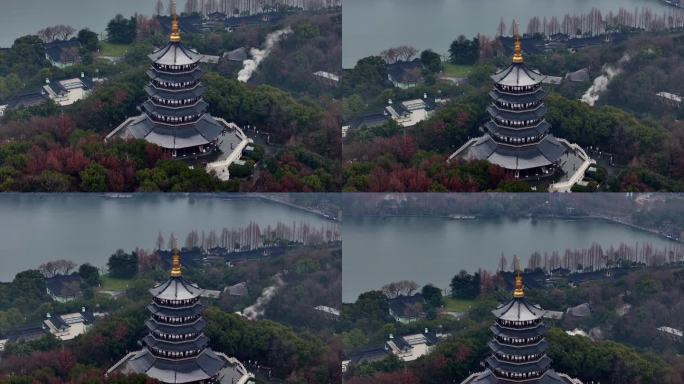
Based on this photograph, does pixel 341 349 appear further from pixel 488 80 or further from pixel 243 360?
pixel 488 80

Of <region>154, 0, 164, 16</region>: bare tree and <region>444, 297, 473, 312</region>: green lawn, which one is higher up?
<region>154, 0, 164, 16</region>: bare tree

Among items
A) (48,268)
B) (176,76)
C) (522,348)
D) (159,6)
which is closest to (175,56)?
(176,76)

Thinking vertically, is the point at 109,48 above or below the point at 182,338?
above

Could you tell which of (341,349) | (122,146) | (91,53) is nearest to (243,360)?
(341,349)

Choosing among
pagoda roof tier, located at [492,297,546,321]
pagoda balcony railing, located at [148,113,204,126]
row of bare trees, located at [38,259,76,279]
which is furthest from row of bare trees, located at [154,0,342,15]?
pagoda roof tier, located at [492,297,546,321]

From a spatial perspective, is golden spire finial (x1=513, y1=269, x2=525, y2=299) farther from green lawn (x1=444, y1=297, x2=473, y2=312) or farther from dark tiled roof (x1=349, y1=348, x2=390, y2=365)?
dark tiled roof (x1=349, y1=348, x2=390, y2=365)

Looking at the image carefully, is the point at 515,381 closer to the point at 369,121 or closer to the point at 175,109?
the point at 369,121
